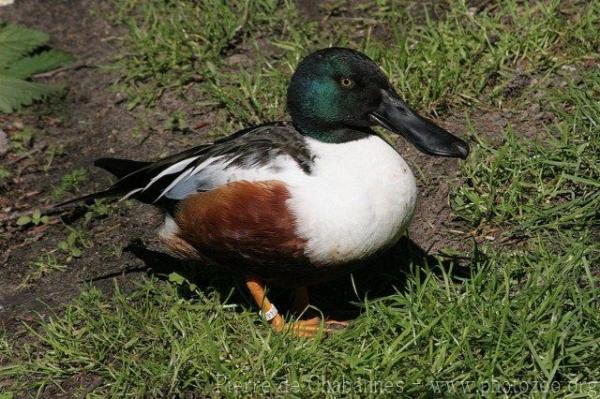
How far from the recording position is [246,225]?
122 inches

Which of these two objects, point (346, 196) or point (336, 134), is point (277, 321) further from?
point (336, 134)

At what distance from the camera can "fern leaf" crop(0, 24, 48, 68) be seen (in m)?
4.94

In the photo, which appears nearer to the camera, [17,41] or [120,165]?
[120,165]

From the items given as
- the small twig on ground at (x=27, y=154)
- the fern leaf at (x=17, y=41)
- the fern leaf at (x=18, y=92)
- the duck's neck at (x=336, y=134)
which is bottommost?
the small twig on ground at (x=27, y=154)

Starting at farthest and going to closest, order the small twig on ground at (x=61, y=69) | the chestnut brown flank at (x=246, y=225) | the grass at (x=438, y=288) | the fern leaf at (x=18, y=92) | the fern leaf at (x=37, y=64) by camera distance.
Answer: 1. the small twig on ground at (x=61, y=69)
2. the fern leaf at (x=37, y=64)
3. the fern leaf at (x=18, y=92)
4. the chestnut brown flank at (x=246, y=225)
5. the grass at (x=438, y=288)

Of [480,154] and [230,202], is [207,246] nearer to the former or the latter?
[230,202]

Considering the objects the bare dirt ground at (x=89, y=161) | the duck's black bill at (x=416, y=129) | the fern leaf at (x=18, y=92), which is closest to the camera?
the duck's black bill at (x=416, y=129)

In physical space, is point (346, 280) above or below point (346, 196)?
below

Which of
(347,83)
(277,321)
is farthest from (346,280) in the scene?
(347,83)

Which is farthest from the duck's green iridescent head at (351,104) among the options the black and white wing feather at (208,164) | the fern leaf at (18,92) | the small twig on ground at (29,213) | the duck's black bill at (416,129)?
the fern leaf at (18,92)

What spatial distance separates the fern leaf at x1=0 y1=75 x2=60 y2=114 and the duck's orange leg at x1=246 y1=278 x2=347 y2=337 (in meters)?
2.00

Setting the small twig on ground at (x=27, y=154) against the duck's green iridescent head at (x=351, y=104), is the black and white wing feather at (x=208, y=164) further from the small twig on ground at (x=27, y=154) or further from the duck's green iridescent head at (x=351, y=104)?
the small twig on ground at (x=27, y=154)

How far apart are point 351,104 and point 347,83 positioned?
73mm

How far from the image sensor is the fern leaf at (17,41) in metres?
4.94
